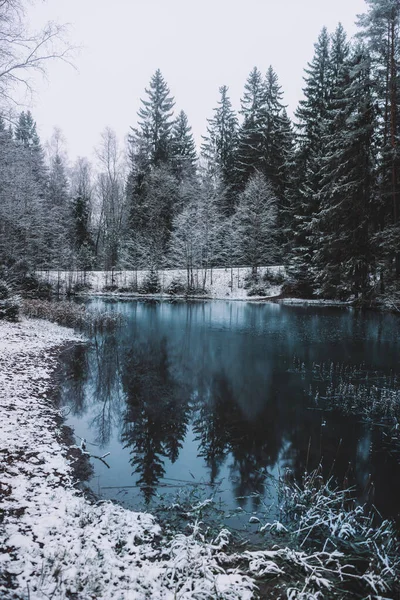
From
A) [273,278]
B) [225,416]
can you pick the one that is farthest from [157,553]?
[273,278]

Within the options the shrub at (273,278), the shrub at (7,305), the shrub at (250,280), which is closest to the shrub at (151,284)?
the shrub at (250,280)

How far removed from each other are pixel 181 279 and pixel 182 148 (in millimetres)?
22868

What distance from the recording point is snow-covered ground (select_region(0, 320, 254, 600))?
2.77m

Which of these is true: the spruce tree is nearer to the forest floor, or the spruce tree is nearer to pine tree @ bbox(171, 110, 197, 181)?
pine tree @ bbox(171, 110, 197, 181)

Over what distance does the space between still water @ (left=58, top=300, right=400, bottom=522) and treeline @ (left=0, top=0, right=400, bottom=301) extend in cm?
1135

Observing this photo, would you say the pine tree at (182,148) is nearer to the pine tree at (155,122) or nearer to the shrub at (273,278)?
the pine tree at (155,122)

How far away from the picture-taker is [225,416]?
8008mm

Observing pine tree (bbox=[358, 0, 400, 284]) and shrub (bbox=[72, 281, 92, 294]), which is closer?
pine tree (bbox=[358, 0, 400, 284])

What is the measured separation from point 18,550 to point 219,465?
3.50m

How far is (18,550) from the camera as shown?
303cm

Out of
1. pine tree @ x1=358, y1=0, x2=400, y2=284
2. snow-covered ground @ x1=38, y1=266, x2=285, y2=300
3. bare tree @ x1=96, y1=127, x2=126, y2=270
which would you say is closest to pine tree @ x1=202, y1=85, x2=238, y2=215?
bare tree @ x1=96, y1=127, x2=126, y2=270

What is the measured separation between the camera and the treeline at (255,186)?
895 inches

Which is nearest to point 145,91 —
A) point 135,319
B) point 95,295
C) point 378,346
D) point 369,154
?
point 95,295

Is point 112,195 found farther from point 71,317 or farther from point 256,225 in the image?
point 71,317
